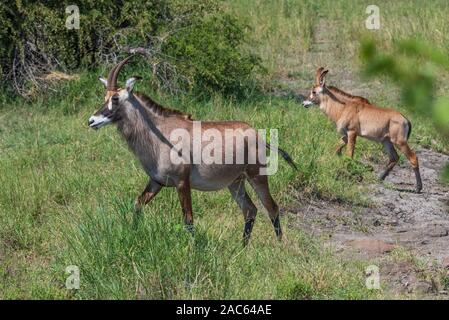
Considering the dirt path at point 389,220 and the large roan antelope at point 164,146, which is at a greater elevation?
the large roan antelope at point 164,146

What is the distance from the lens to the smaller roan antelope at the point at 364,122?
1130 cm

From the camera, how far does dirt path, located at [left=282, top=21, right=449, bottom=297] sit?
733 centimetres

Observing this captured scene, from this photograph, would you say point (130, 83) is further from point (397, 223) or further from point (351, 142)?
point (351, 142)

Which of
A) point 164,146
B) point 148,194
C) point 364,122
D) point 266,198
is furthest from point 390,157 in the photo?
point 148,194

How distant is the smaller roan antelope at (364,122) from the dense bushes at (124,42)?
4.89 feet

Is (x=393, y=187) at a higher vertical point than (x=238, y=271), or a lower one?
lower

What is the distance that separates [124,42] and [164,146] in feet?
19.8

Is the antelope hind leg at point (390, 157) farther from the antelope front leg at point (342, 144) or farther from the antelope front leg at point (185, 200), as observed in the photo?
the antelope front leg at point (185, 200)

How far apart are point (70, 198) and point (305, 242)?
2.45 meters

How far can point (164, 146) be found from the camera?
7.53m

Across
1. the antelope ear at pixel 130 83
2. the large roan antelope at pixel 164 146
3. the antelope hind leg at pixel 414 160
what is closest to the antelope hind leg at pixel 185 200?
the large roan antelope at pixel 164 146

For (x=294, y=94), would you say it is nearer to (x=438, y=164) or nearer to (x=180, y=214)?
(x=438, y=164)

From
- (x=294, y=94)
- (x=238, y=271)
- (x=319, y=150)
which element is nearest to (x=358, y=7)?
(x=294, y=94)
